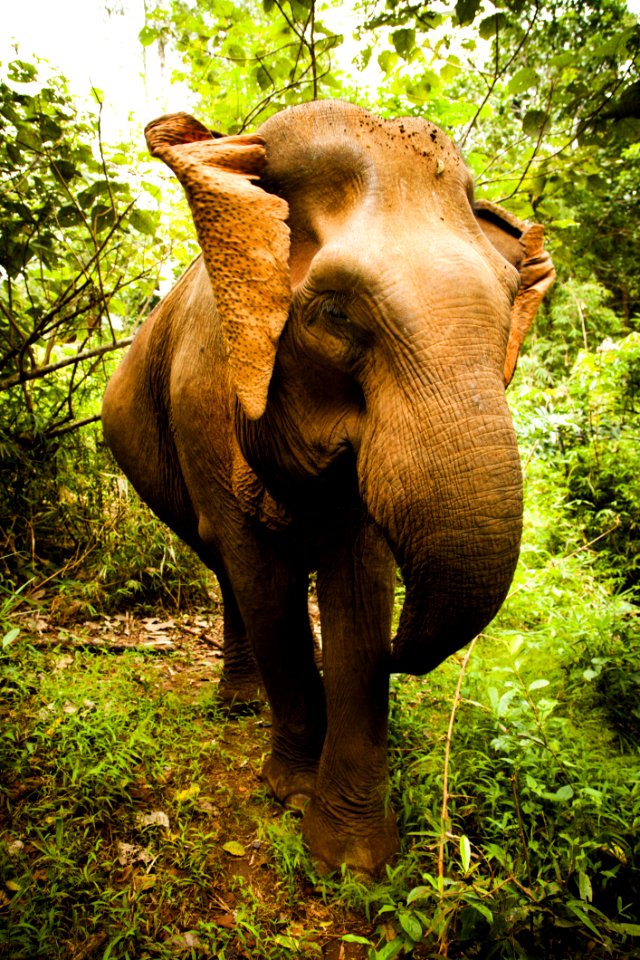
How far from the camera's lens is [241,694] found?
3.56 metres

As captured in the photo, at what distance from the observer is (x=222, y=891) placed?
224 centimetres

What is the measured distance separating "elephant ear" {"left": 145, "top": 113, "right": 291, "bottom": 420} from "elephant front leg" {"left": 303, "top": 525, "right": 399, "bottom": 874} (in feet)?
2.86

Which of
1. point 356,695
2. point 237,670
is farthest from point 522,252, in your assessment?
point 237,670

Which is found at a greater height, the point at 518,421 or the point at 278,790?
the point at 518,421

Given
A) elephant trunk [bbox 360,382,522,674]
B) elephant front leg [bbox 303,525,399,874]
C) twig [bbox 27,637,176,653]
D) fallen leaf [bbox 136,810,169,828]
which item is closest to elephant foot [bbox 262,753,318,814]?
elephant front leg [bbox 303,525,399,874]

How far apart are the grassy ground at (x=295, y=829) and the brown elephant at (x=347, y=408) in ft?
0.82

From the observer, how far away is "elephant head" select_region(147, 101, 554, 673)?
147 cm

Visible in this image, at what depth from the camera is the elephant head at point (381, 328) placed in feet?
4.84

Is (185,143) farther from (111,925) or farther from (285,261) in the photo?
(111,925)

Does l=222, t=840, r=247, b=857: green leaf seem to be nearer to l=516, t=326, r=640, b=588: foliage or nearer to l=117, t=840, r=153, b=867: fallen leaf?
l=117, t=840, r=153, b=867: fallen leaf

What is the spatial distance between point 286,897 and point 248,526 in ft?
4.31

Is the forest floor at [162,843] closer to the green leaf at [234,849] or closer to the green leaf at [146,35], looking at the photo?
the green leaf at [234,849]

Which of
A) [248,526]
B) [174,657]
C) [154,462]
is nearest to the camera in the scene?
[248,526]

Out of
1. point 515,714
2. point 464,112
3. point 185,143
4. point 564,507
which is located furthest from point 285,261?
point 464,112
